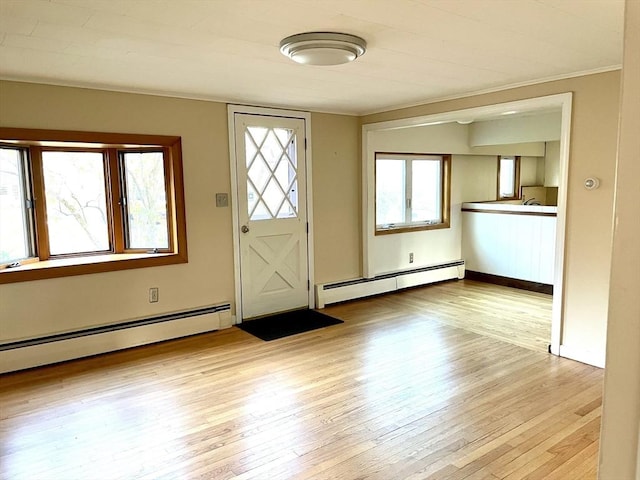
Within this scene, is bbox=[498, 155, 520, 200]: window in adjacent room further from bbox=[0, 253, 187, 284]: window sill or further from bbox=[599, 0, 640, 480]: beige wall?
bbox=[599, 0, 640, 480]: beige wall

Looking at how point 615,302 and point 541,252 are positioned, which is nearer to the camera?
point 615,302

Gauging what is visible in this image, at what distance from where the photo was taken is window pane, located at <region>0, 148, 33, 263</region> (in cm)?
360

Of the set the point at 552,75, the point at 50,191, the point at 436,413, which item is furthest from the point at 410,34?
the point at 50,191

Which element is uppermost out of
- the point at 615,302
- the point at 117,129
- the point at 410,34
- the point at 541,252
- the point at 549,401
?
the point at 410,34

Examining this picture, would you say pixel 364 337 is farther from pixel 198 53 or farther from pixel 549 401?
pixel 198 53

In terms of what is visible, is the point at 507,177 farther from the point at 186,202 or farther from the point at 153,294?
the point at 153,294

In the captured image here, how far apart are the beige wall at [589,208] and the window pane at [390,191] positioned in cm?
235

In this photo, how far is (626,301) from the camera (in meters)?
0.47

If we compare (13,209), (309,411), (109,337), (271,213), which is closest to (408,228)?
(271,213)

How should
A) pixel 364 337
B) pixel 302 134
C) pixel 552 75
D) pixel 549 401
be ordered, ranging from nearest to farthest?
pixel 549 401 < pixel 552 75 < pixel 364 337 < pixel 302 134

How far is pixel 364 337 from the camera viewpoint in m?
4.25

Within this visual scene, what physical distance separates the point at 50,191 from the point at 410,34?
3.16m

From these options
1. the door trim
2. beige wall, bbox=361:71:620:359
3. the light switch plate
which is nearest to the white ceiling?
beige wall, bbox=361:71:620:359

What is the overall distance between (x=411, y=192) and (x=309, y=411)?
3967 mm
